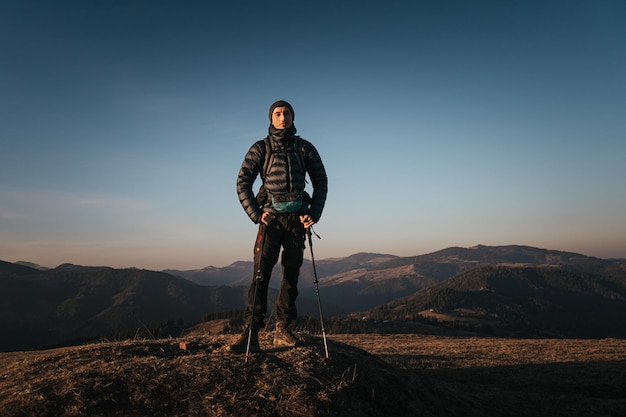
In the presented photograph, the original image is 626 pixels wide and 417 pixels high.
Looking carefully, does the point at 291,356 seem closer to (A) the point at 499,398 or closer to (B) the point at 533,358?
(A) the point at 499,398

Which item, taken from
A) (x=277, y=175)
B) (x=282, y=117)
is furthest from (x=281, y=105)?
(x=277, y=175)

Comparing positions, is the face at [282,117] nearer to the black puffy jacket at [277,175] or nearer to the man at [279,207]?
the man at [279,207]

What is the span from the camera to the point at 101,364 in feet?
20.0

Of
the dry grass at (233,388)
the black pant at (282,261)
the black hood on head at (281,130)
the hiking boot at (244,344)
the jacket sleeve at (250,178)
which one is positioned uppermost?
the black hood on head at (281,130)

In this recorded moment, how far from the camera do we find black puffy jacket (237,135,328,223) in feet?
24.6

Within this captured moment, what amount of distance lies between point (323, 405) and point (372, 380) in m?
1.76

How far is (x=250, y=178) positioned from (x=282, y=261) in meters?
1.82

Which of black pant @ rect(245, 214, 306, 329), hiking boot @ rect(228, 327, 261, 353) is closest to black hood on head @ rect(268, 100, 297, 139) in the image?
black pant @ rect(245, 214, 306, 329)

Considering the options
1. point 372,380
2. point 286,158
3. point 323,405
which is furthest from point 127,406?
point 286,158

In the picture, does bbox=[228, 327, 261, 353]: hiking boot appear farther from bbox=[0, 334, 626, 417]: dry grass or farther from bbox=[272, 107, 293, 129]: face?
bbox=[272, 107, 293, 129]: face

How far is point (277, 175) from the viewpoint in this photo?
7.50 metres

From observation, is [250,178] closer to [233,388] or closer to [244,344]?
[244,344]

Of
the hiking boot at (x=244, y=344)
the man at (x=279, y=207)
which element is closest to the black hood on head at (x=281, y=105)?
the man at (x=279, y=207)

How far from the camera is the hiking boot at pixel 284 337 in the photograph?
7.61 meters
